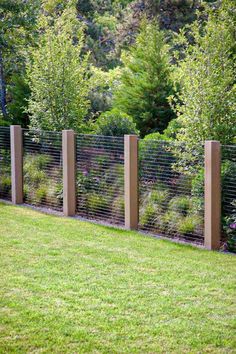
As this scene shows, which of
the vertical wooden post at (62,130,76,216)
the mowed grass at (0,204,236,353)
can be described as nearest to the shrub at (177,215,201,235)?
the mowed grass at (0,204,236,353)

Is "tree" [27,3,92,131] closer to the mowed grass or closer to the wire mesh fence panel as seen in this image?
the mowed grass

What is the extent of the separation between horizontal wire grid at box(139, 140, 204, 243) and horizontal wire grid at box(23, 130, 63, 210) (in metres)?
2.19

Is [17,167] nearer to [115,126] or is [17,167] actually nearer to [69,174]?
[69,174]

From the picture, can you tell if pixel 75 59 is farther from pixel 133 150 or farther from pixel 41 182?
pixel 133 150

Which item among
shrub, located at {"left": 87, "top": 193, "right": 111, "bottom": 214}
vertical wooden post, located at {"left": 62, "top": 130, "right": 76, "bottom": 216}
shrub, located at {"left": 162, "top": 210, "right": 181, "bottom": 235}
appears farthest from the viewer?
vertical wooden post, located at {"left": 62, "top": 130, "right": 76, "bottom": 216}

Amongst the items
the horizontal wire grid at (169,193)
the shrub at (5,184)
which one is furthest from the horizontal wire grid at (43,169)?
the horizontal wire grid at (169,193)

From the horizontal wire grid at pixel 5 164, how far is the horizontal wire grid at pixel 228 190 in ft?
17.8

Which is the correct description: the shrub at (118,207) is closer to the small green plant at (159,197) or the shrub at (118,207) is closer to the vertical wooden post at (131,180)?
the vertical wooden post at (131,180)

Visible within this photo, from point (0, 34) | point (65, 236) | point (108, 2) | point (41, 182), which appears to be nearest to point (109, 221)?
point (65, 236)

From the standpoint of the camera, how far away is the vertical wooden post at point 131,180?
9828 mm

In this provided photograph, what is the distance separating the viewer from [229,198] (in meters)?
8.56

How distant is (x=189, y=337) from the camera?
207 inches

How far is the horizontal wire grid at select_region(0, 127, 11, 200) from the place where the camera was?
42.4ft

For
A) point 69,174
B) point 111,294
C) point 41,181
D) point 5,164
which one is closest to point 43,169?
point 41,181
